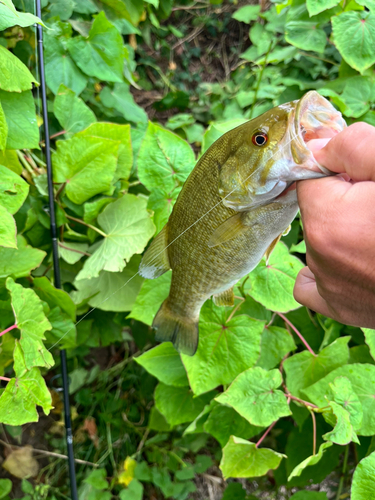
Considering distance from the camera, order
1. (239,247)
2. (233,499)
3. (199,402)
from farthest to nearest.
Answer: (233,499), (199,402), (239,247)

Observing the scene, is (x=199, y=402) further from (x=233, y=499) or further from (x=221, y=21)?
(x=221, y=21)

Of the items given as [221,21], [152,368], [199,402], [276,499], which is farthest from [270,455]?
[221,21]

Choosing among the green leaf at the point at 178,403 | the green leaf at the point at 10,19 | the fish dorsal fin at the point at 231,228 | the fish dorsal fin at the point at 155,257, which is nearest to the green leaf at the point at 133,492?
the green leaf at the point at 178,403

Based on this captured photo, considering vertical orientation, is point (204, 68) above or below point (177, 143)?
below

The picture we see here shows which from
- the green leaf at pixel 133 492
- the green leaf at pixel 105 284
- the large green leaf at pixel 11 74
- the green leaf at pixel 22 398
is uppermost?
the large green leaf at pixel 11 74

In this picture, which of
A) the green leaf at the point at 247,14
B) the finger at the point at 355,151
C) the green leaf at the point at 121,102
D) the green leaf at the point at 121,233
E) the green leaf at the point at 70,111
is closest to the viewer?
the finger at the point at 355,151

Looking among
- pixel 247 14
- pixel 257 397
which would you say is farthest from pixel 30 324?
pixel 247 14

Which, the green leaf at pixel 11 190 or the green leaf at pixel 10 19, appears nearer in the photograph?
the green leaf at pixel 10 19

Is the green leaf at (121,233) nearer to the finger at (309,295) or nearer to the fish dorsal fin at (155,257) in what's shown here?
the fish dorsal fin at (155,257)

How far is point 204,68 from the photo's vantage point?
10.2 feet

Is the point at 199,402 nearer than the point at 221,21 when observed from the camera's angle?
Yes

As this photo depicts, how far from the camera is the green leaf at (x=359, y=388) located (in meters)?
1.03

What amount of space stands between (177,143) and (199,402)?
83cm

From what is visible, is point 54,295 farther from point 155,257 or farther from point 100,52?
point 100,52
